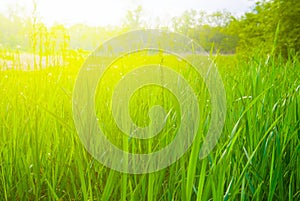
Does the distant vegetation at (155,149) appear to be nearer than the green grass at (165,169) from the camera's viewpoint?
Yes

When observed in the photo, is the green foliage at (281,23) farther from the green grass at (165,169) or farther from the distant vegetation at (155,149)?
the green grass at (165,169)

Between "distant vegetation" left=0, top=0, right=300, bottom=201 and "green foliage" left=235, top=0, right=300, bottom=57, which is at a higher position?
"green foliage" left=235, top=0, right=300, bottom=57

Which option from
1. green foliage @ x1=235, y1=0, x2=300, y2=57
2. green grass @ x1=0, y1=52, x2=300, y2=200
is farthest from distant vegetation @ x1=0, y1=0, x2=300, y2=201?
green foliage @ x1=235, y1=0, x2=300, y2=57

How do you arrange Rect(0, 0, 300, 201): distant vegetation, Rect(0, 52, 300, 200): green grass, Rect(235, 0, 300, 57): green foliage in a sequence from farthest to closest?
1. Rect(235, 0, 300, 57): green foliage
2. Rect(0, 52, 300, 200): green grass
3. Rect(0, 0, 300, 201): distant vegetation

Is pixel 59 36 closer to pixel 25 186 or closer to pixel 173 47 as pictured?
pixel 173 47

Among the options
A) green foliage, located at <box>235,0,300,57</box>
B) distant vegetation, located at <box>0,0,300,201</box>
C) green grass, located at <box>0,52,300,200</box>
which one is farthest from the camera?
green foliage, located at <box>235,0,300,57</box>

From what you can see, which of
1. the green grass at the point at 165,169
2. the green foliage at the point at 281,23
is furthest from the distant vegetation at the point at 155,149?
the green foliage at the point at 281,23

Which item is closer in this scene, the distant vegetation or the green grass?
the distant vegetation

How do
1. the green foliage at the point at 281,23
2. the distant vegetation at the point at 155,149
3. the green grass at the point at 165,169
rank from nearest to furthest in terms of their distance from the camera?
the distant vegetation at the point at 155,149
the green grass at the point at 165,169
the green foliage at the point at 281,23

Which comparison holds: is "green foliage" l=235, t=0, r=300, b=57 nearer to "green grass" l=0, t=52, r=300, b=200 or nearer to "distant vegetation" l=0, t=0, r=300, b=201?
"distant vegetation" l=0, t=0, r=300, b=201

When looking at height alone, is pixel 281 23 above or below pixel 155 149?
above

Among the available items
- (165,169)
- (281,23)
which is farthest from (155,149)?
(281,23)

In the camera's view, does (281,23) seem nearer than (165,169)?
No

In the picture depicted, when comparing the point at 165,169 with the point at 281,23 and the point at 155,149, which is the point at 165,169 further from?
the point at 281,23
